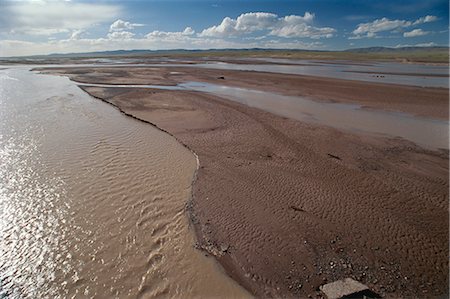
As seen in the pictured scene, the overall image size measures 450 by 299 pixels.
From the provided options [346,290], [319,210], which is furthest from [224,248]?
[319,210]

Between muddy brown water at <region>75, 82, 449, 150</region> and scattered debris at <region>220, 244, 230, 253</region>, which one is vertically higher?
muddy brown water at <region>75, 82, 449, 150</region>

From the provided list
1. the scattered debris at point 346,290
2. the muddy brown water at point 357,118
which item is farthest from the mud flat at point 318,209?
the muddy brown water at point 357,118

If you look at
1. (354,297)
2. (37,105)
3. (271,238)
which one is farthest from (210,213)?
(37,105)

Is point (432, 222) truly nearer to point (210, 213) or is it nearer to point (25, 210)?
point (210, 213)

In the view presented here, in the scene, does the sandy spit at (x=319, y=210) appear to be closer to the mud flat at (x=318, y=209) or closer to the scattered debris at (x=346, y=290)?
the mud flat at (x=318, y=209)

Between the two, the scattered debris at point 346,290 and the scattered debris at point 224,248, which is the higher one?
the scattered debris at point 224,248

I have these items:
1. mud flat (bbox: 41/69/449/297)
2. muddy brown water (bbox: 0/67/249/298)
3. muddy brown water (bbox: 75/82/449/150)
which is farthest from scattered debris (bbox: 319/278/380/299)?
muddy brown water (bbox: 75/82/449/150)

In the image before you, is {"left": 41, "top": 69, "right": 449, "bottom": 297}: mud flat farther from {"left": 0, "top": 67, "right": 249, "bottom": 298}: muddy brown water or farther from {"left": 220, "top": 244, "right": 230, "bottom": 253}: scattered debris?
{"left": 0, "top": 67, "right": 249, "bottom": 298}: muddy brown water
